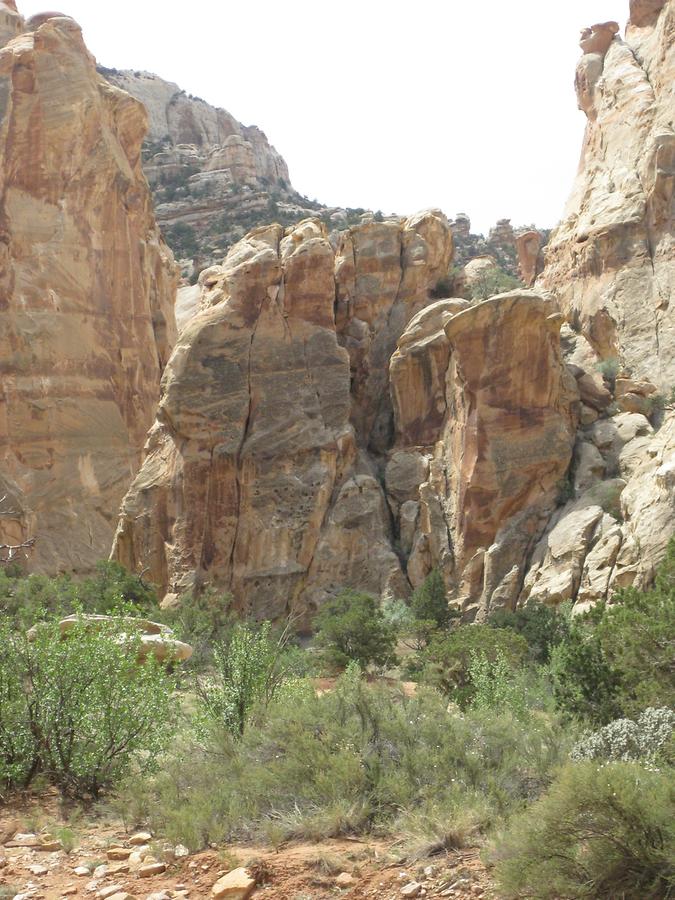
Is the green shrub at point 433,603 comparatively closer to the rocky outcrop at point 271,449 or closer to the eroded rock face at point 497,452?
the eroded rock face at point 497,452

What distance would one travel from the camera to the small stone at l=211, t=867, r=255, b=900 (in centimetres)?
686

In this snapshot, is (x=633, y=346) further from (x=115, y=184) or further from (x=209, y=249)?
(x=209, y=249)

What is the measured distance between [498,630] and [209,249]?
184 feet

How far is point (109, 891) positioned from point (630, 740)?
5.07 m

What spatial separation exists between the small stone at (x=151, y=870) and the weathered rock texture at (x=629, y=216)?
25099mm

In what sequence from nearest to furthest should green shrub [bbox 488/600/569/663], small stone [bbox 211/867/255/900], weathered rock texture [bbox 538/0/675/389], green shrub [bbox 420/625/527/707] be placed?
small stone [bbox 211/867/255/900] < green shrub [bbox 420/625/527/707] < green shrub [bbox 488/600/569/663] < weathered rock texture [bbox 538/0/675/389]

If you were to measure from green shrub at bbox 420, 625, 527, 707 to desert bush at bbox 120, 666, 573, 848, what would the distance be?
25.9 ft

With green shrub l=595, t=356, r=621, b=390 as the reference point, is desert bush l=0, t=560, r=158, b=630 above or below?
below

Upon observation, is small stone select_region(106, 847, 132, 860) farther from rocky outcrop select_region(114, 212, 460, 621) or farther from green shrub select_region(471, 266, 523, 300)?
green shrub select_region(471, 266, 523, 300)

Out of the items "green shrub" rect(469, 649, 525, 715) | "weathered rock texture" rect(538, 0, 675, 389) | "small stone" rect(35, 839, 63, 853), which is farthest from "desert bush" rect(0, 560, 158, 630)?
"weathered rock texture" rect(538, 0, 675, 389)

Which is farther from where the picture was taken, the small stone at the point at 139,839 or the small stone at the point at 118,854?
the small stone at the point at 139,839

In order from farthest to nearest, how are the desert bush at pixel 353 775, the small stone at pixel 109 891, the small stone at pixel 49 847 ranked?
1. the small stone at pixel 49 847
2. the desert bush at pixel 353 775
3. the small stone at pixel 109 891

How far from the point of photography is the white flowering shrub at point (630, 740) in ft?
28.2

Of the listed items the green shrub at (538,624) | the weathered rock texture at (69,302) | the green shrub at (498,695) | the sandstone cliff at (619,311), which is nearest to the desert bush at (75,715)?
the green shrub at (498,695)
